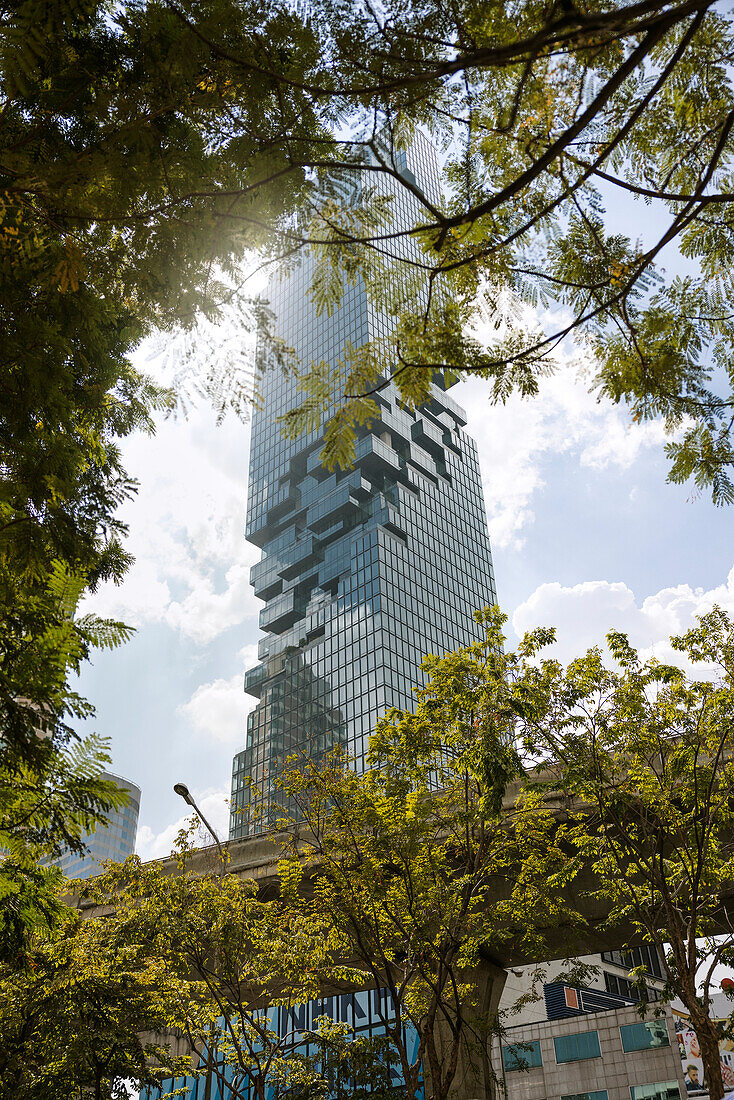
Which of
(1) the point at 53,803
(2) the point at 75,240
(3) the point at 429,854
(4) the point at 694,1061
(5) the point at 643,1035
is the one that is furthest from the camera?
(4) the point at 694,1061

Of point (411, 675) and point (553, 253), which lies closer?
point (553, 253)

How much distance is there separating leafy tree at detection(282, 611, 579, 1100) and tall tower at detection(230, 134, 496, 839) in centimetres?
6587

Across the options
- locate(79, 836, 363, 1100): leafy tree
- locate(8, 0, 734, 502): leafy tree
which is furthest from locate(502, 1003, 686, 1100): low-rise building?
locate(8, 0, 734, 502): leafy tree

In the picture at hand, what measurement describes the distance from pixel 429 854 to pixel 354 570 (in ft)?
256

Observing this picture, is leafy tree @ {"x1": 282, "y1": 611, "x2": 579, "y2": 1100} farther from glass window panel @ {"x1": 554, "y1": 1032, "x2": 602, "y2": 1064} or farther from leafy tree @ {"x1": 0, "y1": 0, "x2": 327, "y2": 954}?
glass window panel @ {"x1": 554, "y1": 1032, "x2": 602, "y2": 1064}

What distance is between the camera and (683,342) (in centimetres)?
513

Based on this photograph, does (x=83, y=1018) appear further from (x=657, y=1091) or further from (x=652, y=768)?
(x=657, y=1091)

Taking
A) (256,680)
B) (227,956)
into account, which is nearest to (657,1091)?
(227,956)

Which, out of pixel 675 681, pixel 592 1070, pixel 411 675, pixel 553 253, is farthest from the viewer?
pixel 411 675

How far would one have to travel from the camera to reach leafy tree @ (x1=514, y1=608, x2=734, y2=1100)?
11484mm

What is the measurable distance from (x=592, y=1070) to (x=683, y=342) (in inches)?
1572

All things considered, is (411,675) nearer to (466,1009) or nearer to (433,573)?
(433,573)

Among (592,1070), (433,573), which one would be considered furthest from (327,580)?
(592,1070)

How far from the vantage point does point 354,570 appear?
90.6 m
